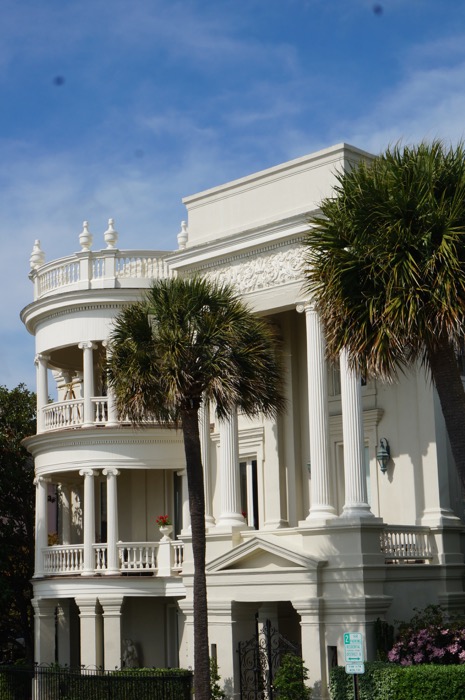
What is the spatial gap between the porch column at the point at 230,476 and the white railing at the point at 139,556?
306 centimetres

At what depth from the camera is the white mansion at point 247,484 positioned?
27.8 m

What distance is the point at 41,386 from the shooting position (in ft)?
117

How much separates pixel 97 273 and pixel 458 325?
1600 cm

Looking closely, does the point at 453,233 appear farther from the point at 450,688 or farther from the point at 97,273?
the point at 97,273

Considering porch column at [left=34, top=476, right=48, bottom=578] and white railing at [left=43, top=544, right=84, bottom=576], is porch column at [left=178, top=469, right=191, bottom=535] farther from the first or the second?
porch column at [left=34, top=476, right=48, bottom=578]

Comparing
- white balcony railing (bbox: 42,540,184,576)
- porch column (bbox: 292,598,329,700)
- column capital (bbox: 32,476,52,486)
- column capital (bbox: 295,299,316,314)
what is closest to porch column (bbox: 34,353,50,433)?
column capital (bbox: 32,476,52,486)

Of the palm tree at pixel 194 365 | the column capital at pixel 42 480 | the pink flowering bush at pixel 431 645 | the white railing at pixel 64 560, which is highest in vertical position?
the palm tree at pixel 194 365

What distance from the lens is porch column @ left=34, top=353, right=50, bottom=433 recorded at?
35219 mm

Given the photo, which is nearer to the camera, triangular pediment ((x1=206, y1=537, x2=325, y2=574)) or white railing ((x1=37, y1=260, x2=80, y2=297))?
triangular pediment ((x1=206, y1=537, x2=325, y2=574))

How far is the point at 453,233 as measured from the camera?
69.3 ft

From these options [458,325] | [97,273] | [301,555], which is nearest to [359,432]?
[301,555]

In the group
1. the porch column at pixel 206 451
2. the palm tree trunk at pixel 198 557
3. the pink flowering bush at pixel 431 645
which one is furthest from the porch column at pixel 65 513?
the pink flowering bush at pixel 431 645

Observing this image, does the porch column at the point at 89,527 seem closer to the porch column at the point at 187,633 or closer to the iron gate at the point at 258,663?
the porch column at the point at 187,633

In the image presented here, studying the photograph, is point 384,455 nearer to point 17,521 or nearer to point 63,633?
point 63,633
